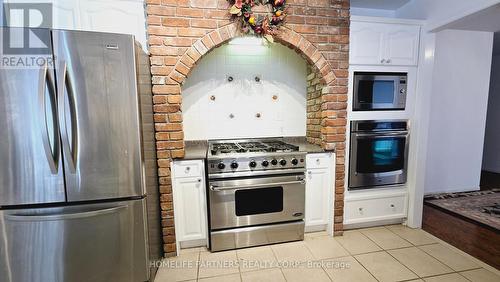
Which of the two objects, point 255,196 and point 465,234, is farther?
point 465,234

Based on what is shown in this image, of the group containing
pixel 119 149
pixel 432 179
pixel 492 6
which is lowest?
pixel 432 179

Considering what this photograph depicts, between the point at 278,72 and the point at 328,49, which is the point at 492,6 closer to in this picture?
the point at 328,49

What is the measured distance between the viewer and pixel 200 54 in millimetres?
2072

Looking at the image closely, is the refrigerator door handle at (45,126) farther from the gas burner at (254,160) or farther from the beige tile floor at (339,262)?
the beige tile floor at (339,262)

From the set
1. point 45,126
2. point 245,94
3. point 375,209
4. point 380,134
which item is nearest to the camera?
point 45,126

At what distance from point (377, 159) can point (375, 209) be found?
0.59 m

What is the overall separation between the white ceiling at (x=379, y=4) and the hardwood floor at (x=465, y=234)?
2664 mm

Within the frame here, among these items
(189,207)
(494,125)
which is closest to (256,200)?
(189,207)

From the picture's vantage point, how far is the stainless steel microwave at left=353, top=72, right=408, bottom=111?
240 centimetres

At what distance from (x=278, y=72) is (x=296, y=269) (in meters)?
2.20

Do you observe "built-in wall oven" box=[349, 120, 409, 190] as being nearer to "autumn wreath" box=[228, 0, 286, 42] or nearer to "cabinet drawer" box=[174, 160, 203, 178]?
"autumn wreath" box=[228, 0, 286, 42]

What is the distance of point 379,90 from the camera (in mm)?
2432

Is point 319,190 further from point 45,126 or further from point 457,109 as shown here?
point 457,109

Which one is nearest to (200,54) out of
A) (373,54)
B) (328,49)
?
(328,49)
